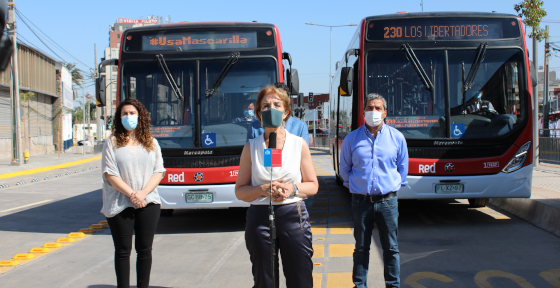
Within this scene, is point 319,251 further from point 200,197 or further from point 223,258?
point 200,197

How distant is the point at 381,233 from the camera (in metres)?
5.05

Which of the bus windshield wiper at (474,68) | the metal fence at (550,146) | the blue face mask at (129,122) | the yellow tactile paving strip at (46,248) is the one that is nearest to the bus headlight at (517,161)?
the bus windshield wiper at (474,68)

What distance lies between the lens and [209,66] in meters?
8.71

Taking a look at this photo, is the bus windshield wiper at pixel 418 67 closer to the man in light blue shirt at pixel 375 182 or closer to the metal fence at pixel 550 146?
the man in light blue shirt at pixel 375 182

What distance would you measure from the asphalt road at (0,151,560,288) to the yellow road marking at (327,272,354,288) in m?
0.01

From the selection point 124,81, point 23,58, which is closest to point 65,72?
point 23,58

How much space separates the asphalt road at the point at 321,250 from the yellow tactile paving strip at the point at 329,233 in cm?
1

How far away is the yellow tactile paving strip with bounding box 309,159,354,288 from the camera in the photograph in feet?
19.0

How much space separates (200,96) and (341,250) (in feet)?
10.8

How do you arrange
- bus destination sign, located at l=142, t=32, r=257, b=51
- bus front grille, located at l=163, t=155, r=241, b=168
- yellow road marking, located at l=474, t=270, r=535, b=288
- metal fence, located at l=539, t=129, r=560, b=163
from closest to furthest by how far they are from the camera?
1. yellow road marking, located at l=474, t=270, r=535, b=288
2. bus front grille, located at l=163, t=155, r=241, b=168
3. bus destination sign, located at l=142, t=32, r=257, b=51
4. metal fence, located at l=539, t=129, r=560, b=163

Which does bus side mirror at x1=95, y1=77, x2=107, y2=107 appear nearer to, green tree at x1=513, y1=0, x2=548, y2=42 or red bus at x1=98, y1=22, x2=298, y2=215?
red bus at x1=98, y1=22, x2=298, y2=215

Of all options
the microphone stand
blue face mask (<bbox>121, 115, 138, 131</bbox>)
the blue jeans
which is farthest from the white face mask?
blue face mask (<bbox>121, 115, 138, 131</bbox>)

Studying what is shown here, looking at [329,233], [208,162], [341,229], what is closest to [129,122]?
[208,162]

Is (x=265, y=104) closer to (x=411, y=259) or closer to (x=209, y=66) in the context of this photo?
(x=411, y=259)
